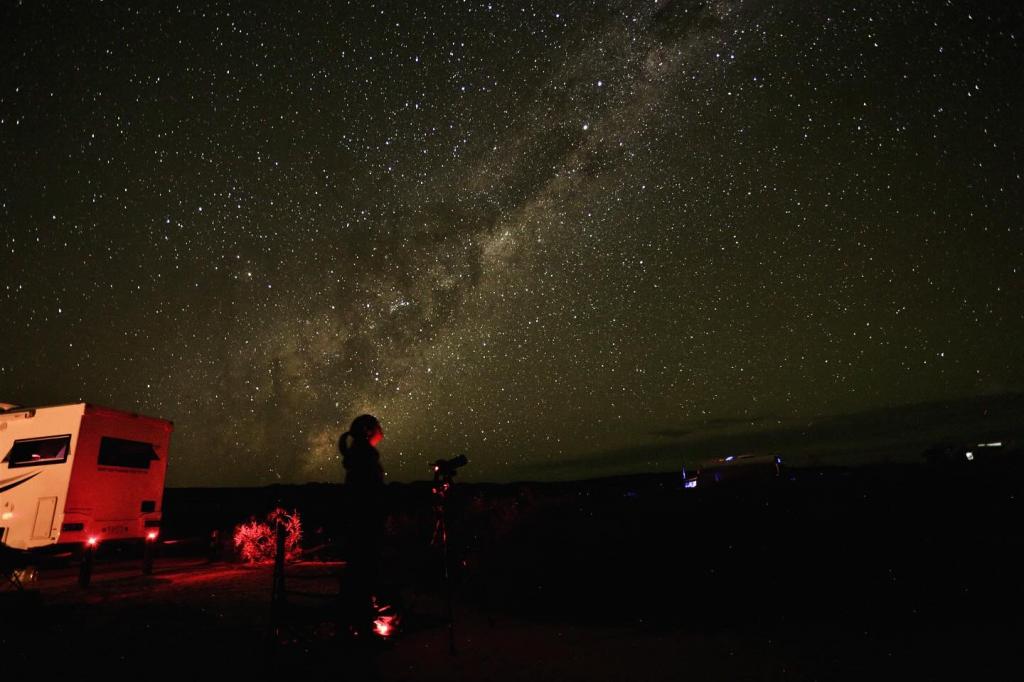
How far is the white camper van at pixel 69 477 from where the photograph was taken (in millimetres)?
10508

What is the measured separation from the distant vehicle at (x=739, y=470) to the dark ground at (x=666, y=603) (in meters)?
6.70

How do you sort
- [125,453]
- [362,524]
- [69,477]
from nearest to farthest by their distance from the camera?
[362,524], [69,477], [125,453]

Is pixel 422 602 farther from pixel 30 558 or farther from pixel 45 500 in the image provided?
pixel 45 500

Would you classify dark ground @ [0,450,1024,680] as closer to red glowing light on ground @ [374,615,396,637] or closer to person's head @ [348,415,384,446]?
red glowing light on ground @ [374,615,396,637]

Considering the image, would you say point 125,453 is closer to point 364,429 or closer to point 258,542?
point 258,542

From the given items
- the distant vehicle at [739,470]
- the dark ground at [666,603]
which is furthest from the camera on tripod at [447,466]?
the distant vehicle at [739,470]

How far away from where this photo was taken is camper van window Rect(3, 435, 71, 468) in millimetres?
10742

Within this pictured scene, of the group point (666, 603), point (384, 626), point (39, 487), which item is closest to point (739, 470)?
point (666, 603)

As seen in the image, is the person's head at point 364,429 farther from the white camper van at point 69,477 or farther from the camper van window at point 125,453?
the camper van window at point 125,453

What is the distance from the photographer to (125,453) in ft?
39.0

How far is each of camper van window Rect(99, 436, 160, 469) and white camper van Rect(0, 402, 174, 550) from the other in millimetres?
21

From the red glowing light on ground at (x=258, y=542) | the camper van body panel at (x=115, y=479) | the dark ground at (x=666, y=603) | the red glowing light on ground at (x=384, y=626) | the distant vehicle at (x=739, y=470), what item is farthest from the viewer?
the distant vehicle at (x=739, y=470)

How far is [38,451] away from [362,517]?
1021 centimetres

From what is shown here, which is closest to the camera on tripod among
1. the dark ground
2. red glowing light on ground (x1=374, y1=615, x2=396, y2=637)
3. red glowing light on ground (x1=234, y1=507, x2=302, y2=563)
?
the dark ground
